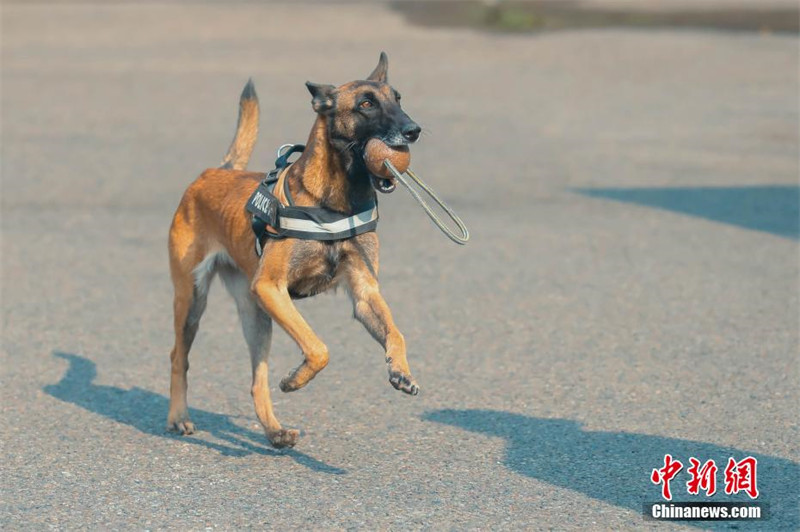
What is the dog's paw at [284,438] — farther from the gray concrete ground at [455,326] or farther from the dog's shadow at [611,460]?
the dog's shadow at [611,460]

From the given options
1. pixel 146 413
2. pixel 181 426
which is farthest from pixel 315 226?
pixel 146 413

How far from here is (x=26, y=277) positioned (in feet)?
35.0

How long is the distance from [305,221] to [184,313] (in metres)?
1.26

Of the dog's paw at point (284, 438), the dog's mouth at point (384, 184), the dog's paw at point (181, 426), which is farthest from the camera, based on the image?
the dog's paw at point (181, 426)

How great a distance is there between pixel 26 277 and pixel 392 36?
19.5 meters

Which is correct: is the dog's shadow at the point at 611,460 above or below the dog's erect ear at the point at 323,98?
below

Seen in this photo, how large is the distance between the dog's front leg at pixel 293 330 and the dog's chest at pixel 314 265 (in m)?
0.11

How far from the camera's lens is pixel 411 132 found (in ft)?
19.9

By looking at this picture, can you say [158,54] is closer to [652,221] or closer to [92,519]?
[652,221]

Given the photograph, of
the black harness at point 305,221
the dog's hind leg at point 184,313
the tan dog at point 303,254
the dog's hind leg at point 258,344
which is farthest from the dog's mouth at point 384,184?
the dog's hind leg at point 184,313

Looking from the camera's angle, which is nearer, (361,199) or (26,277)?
(361,199)

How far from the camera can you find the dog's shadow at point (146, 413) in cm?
678

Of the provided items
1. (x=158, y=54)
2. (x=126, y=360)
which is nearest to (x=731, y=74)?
(x=158, y=54)

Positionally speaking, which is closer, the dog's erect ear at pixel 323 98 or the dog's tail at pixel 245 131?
the dog's erect ear at pixel 323 98
